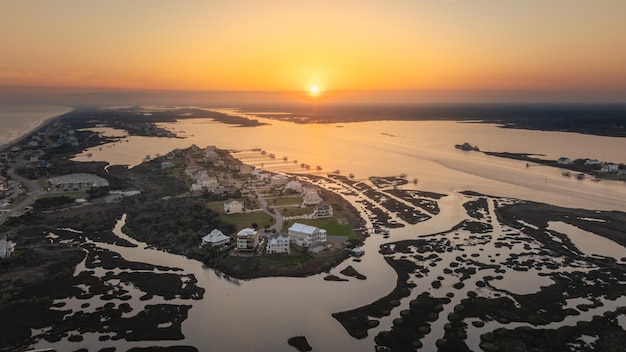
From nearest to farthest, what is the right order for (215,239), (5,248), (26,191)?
(5,248) → (215,239) → (26,191)

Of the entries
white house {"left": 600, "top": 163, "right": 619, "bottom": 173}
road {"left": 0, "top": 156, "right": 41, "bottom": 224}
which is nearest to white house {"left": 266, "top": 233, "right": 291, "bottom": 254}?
road {"left": 0, "top": 156, "right": 41, "bottom": 224}

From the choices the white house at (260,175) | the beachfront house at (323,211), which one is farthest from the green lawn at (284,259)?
the white house at (260,175)

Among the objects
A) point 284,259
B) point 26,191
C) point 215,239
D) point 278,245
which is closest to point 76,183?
point 26,191

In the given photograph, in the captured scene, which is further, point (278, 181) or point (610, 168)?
point (610, 168)

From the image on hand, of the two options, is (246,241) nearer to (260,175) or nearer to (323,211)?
(323,211)

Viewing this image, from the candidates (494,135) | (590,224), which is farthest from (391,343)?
(494,135)

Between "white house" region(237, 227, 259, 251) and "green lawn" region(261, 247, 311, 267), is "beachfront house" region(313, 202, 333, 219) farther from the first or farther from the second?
"white house" region(237, 227, 259, 251)

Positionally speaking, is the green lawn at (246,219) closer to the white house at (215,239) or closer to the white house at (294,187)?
the white house at (215,239)
